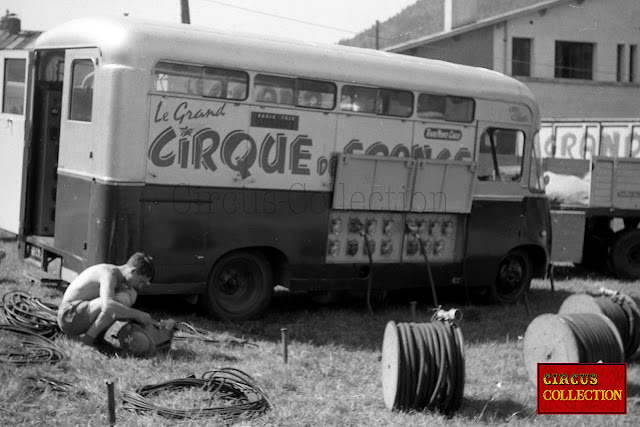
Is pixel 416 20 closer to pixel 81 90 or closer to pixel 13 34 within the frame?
pixel 13 34

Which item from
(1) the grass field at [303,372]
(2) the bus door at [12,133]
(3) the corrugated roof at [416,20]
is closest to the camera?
(1) the grass field at [303,372]

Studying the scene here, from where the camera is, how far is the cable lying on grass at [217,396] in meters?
6.82

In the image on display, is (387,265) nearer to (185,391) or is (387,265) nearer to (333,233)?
(333,233)

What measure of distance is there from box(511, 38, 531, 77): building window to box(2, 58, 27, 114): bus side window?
2230 centimetres

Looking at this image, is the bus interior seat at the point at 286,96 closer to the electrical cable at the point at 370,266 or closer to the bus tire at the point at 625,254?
the electrical cable at the point at 370,266

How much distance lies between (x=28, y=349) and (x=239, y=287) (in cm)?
297

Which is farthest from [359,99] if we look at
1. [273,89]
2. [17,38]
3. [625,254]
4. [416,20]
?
[416,20]

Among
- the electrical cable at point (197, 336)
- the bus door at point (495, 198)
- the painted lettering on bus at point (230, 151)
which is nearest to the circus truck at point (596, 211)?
the bus door at point (495, 198)

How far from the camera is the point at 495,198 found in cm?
1238

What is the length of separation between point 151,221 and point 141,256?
122 centimetres

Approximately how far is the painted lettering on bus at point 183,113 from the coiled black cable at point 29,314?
85.4 inches

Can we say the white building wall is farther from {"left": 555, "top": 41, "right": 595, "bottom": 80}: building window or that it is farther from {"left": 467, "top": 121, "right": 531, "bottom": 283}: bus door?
{"left": 467, "top": 121, "right": 531, "bottom": 283}: bus door

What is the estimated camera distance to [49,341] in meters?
8.39

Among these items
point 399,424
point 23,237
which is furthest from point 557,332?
point 23,237
